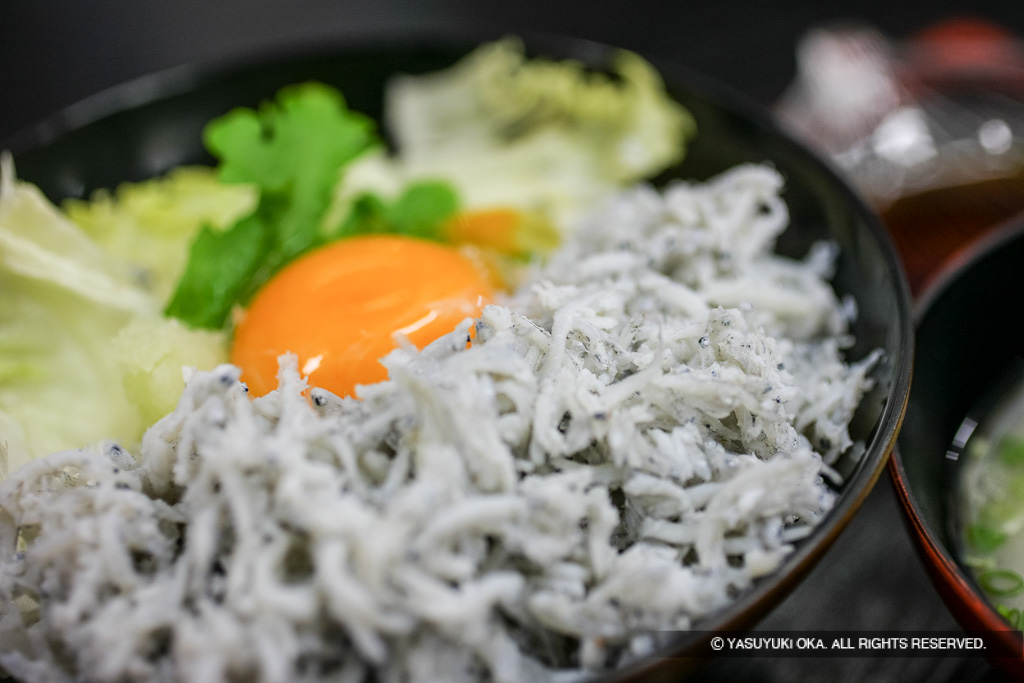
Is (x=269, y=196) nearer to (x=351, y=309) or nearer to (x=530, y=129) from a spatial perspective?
(x=351, y=309)

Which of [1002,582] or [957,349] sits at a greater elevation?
[957,349]

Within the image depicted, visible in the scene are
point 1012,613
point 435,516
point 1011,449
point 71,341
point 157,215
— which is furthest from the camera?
point 157,215

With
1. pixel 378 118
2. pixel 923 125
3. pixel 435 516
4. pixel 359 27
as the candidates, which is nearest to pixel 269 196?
A: pixel 378 118

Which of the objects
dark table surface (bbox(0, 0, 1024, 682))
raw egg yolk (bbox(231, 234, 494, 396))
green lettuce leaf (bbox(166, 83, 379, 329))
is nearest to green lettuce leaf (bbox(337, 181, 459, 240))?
green lettuce leaf (bbox(166, 83, 379, 329))

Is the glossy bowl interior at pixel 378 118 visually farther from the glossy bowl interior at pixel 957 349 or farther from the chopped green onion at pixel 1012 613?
the chopped green onion at pixel 1012 613

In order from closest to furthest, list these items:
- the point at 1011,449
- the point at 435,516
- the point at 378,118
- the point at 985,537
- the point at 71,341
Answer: the point at 435,516
the point at 985,537
the point at 1011,449
the point at 71,341
the point at 378,118
